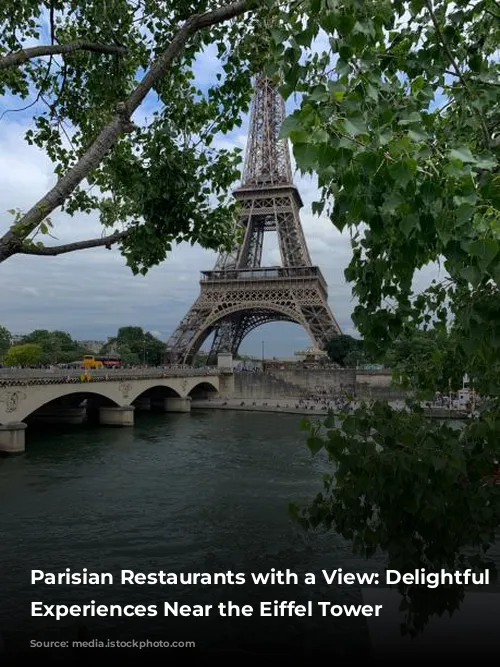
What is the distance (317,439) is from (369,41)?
2294 mm

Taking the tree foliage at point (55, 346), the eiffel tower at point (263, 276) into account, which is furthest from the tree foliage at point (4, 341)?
the eiffel tower at point (263, 276)

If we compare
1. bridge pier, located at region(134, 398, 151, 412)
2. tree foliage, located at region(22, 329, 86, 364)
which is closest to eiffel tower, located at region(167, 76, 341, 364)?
bridge pier, located at region(134, 398, 151, 412)

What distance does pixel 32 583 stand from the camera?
9.68m

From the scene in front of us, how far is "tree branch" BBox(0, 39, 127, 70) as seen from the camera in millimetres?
5008

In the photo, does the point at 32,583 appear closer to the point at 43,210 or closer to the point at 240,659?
the point at 240,659

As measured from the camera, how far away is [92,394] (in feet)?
117

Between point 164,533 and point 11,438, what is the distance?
1386 cm

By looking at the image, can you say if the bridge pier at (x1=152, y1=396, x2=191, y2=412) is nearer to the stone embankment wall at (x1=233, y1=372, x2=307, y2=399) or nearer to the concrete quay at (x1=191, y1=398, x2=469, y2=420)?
the concrete quay at (x1=191, y1=398, x2=469, y2=420)

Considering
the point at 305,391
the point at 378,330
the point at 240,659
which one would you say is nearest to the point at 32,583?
the point at 240,659

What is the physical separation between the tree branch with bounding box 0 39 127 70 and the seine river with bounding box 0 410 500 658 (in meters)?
6.00

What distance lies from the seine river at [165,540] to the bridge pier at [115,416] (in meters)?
9.76

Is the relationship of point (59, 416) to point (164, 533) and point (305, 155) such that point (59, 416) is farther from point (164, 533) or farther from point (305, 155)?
point (305, 155)

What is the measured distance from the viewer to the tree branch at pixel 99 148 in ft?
15.1

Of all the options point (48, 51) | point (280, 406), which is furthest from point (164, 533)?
point (280, 406)
